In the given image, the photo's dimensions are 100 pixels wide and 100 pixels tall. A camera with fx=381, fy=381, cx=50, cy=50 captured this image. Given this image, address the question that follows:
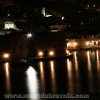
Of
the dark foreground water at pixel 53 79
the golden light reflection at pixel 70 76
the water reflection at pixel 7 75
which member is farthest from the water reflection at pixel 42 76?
the water reflection at pixel 7 75

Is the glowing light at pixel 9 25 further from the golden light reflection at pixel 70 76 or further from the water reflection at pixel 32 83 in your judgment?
the water reflection at pixel 32 83

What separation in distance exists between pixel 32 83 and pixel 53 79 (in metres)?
0.96

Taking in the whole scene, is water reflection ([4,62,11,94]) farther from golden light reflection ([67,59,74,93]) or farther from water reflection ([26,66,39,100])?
golden light reflection ([67,59,74,93])

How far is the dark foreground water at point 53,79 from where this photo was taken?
430 inches

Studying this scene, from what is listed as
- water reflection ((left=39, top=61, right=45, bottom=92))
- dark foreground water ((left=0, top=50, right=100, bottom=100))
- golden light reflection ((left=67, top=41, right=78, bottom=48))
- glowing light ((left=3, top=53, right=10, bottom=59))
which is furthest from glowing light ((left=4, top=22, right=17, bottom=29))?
water reflection ((left=39, top=61, right=45, bottom=92))

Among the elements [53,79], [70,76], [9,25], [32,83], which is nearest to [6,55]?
[70,76]

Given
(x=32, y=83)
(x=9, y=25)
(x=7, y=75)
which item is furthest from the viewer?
(x=9, y=25)

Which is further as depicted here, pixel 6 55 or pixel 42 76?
pixel 6 55

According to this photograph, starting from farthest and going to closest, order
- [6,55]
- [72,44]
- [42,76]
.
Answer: [72,44] → [6,55] → [42,76]

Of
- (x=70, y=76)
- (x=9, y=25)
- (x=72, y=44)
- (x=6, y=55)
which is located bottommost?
(x=70, y=76)

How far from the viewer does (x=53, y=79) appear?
1360cm

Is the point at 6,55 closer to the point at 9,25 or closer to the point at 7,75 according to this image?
the point at 7,75

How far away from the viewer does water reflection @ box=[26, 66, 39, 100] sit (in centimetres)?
1072

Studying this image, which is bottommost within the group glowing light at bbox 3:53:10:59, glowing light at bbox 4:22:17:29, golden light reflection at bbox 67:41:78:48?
glowing light at bbox 3:53:10:59
